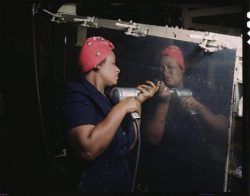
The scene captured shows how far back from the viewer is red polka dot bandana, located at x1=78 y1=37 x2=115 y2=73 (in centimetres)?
180

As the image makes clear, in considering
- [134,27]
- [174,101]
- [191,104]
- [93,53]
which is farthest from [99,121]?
[134,27]

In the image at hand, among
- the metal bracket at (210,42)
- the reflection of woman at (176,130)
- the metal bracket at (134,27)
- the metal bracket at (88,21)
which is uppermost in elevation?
the metal bracket at (88,21)

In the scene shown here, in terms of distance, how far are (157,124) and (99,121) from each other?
2.06 ft

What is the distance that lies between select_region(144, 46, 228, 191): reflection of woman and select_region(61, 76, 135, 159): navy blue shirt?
1.06 ft

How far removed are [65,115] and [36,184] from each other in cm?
168

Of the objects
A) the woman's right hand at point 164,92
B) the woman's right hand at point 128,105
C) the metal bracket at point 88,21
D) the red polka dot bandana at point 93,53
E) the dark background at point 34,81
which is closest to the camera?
the woman's right hand at point 128,105

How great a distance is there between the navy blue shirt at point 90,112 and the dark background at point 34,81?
884 mm

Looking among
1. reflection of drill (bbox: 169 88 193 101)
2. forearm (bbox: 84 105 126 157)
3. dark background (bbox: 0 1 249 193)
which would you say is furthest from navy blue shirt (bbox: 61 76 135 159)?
dark background (bbox: 0 1 249 193)

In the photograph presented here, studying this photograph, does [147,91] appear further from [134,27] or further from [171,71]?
[134,27]

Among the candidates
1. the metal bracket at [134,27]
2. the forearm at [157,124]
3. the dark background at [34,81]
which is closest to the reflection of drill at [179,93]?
the forearm at [157,124]

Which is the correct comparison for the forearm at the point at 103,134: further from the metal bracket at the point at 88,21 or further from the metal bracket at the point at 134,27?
the metal bracket at the point at 88,21

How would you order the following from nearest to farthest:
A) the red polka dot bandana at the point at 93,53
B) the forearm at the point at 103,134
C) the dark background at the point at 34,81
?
the forearm at the point at 103,134, the red polka dot bandana at the point at 93,53, the dark background at the point at 34,81

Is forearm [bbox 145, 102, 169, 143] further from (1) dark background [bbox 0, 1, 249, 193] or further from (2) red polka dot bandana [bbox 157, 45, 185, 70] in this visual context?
(1) dark background [bbox 0, 1, 249, 193]

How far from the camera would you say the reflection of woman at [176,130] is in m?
1.80
